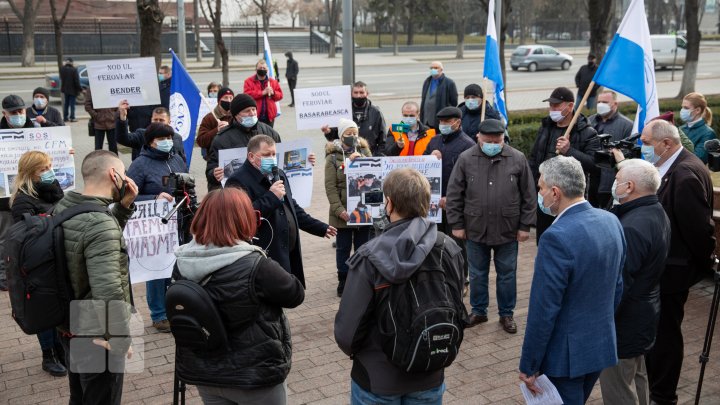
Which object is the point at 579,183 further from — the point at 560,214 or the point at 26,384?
Answer: the point at 26,384

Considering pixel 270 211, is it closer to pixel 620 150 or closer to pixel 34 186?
pixel 34 186

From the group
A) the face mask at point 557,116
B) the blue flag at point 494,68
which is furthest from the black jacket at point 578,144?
the blue flag at point 494,68

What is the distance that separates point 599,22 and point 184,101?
12.2 metres

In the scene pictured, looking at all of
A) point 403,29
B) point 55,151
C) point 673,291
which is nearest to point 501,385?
point 673,291

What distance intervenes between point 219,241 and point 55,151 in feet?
16.9

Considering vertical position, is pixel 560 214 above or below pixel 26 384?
above

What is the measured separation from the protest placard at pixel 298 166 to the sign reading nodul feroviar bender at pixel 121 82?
228 cm

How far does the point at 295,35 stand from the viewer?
57.3 metres

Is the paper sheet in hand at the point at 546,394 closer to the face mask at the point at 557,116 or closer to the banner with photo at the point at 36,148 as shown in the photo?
the face mask at the point at 557,116

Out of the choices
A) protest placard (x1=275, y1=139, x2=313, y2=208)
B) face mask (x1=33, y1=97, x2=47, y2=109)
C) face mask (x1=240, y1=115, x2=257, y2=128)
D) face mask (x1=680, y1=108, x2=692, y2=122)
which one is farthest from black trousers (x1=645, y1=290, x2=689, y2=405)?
face mask (x1=33, y1=97, x2=47, y2=109)

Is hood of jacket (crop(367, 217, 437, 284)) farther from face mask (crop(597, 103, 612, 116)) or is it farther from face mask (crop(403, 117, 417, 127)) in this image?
face mask (crop(597, 103, 612, 116))

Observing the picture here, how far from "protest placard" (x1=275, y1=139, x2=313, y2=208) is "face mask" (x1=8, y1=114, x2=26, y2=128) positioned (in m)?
3.53

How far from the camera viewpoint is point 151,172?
674 centimetres

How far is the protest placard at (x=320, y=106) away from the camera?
870 centimetres
